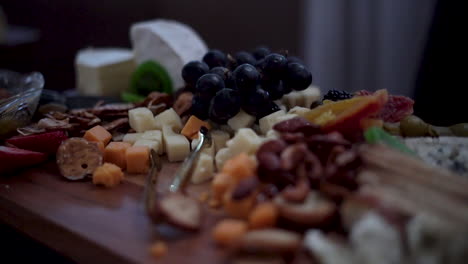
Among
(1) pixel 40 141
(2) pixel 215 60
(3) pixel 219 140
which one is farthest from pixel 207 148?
(1) pixel 40 141

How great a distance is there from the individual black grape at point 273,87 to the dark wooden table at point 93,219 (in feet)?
1.14

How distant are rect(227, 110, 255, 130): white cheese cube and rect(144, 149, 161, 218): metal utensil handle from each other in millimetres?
228

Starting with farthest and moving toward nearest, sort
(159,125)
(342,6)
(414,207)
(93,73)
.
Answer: (342,6) < (93,73) < (159,125) < (414,207)

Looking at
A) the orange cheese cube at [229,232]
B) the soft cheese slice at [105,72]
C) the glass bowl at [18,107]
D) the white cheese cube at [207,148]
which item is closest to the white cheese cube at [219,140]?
the white cheese cube at [207,148]

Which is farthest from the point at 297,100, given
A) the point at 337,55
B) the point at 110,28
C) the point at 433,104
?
the point at 110,28

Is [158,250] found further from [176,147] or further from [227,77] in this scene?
[227,77]

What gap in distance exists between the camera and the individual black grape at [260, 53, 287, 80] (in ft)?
4.03

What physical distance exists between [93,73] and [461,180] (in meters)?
1.51

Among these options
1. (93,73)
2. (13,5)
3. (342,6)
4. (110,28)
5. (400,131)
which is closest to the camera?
(400,131)

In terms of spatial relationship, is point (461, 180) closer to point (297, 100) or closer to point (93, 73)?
point (297, 100)

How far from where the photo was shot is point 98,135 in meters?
1.22

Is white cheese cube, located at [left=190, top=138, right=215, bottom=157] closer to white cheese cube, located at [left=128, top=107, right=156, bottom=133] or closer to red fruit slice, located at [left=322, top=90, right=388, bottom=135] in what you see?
white cheese cube, located at [left=128, top=107, right=156, bottom=133]

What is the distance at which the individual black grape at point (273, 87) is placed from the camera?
1.26m

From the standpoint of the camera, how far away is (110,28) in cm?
337
